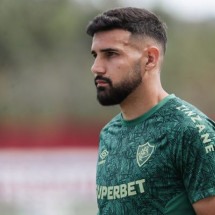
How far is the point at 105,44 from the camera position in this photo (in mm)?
4066

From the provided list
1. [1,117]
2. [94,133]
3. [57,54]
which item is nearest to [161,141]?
[94,133]

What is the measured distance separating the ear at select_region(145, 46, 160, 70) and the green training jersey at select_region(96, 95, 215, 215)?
182 mm

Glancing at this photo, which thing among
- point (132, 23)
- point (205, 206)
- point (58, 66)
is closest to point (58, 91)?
point (58, 66)

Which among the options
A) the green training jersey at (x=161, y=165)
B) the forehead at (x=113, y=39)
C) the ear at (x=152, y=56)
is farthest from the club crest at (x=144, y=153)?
the forehead at (x=113, y=39)

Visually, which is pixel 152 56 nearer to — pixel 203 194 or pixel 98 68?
pixel 98 68

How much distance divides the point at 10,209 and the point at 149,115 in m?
7.71

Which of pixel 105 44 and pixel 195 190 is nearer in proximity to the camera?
pixel 195 190

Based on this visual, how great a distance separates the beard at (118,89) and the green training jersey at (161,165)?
0.15 meters

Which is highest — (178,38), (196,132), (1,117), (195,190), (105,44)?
(178,38)

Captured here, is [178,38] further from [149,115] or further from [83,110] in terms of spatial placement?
[149,115]

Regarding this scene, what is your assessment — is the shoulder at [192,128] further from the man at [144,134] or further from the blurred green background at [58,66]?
the blurred green background at [58,66]

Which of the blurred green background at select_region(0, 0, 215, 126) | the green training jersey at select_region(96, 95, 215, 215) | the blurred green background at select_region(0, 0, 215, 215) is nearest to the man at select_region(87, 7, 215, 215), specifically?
the green training jersey at select_region(96, 95, 215, 215)

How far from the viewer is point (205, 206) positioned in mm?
3775

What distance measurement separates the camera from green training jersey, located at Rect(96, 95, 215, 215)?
3768 mm
